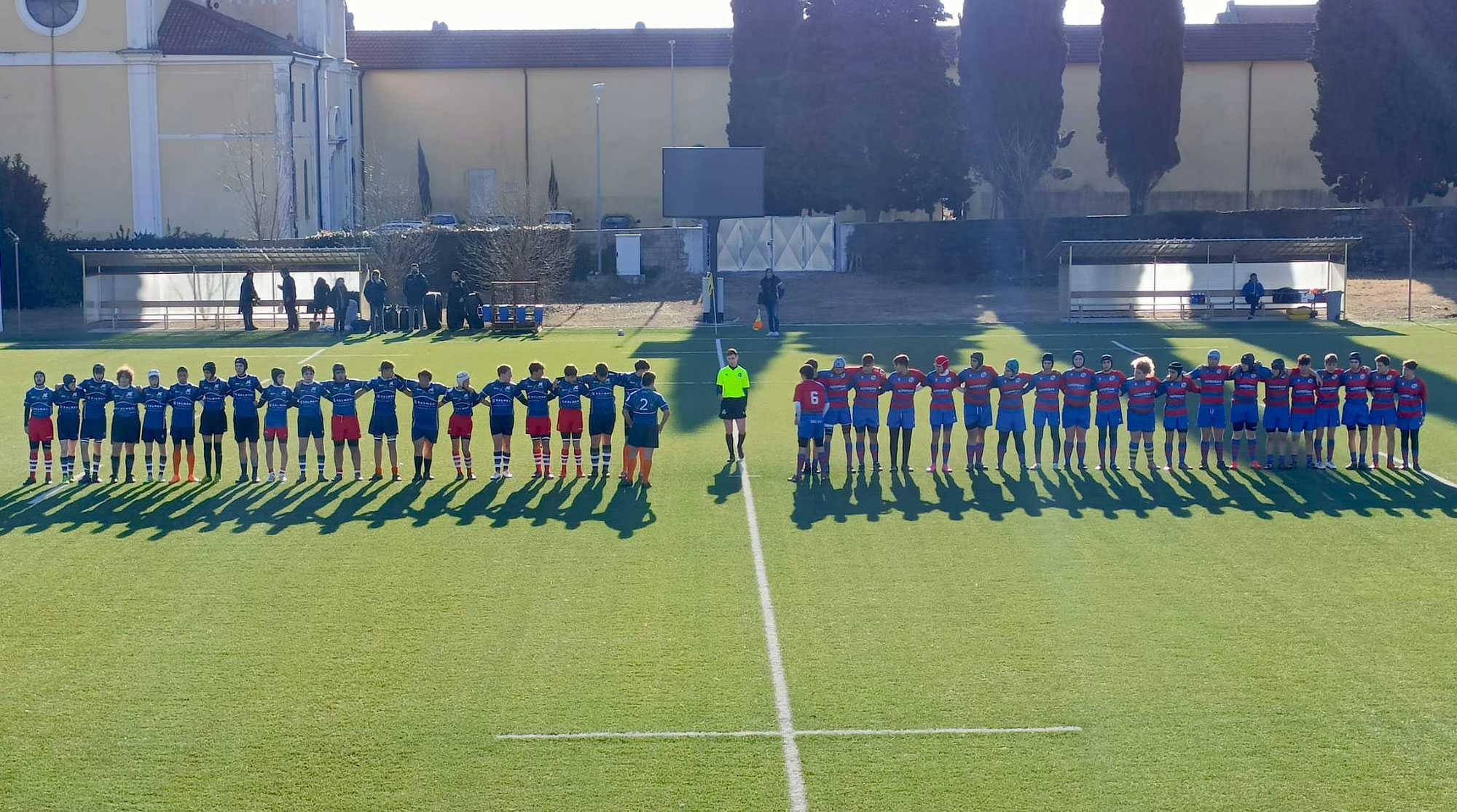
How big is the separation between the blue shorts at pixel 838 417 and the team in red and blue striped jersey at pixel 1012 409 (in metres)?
1.91

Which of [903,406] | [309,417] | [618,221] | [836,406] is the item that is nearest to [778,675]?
[836,406]

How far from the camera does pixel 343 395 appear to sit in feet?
62.6

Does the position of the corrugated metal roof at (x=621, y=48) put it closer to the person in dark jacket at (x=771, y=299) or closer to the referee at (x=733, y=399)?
the person in dark jacket at (x=771, y=299)

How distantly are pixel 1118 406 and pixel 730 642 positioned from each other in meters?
8.94

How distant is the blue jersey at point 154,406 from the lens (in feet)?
62.3

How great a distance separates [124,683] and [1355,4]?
50.5 metres

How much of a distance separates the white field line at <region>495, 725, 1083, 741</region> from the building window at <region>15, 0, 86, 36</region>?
51912mm

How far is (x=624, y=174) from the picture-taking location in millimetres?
64688

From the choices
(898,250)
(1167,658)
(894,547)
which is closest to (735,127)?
(898,250)

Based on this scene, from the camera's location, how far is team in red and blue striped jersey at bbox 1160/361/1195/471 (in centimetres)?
1936

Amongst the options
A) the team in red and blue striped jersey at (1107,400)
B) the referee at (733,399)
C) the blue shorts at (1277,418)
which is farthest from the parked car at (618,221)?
the blue shorts at (1277,418)

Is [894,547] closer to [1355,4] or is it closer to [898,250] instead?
[898,250]

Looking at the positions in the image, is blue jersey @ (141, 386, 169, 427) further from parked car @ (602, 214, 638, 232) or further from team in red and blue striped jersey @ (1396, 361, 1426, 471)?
parked car @ (602, 214, 638, 232)

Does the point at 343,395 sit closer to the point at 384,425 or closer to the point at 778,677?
the point at 384,425
